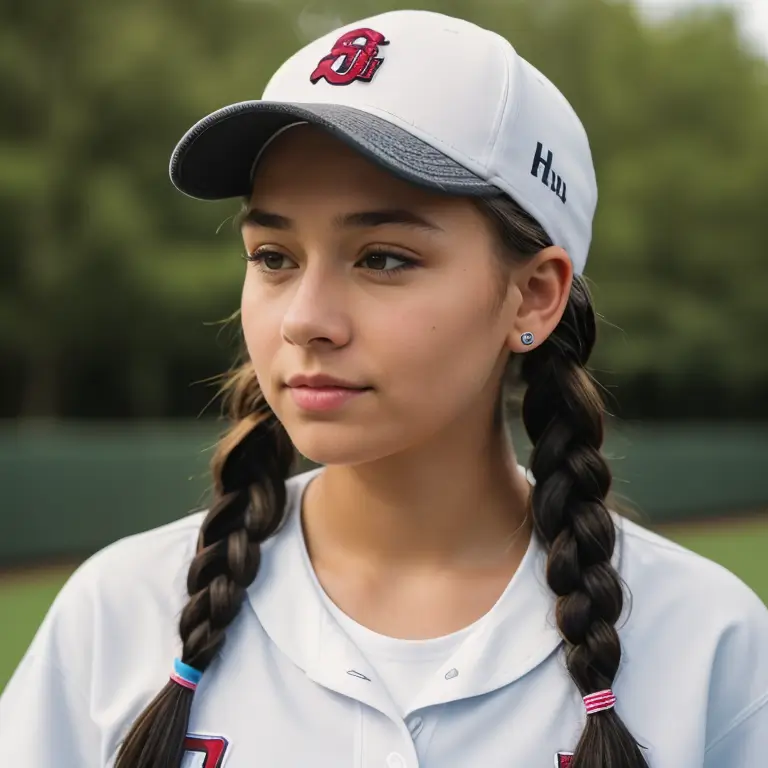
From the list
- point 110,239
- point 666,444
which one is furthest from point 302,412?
point 110,239

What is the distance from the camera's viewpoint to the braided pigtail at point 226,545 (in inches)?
76.0

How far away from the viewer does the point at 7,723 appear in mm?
2061

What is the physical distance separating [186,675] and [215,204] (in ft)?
65.9

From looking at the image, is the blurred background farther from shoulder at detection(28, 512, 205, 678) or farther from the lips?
the lips

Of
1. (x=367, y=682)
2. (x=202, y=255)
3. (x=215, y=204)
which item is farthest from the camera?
(x=215, y=204)

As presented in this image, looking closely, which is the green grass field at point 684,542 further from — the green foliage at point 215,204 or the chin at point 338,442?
the chin at point 338,442

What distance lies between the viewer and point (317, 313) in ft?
6.10

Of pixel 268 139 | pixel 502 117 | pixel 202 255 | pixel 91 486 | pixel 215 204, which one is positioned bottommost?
pixel 91 486

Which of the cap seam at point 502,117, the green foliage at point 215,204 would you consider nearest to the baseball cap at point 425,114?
the cap seam at point 502,117

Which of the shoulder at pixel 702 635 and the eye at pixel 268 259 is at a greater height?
the eye at pixel 268 259

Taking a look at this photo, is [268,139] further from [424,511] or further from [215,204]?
[215,204]

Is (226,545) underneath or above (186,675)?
above

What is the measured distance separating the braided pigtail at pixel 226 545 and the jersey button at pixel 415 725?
1.26 feet

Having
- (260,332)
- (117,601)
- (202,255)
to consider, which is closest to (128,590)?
(117,601)
